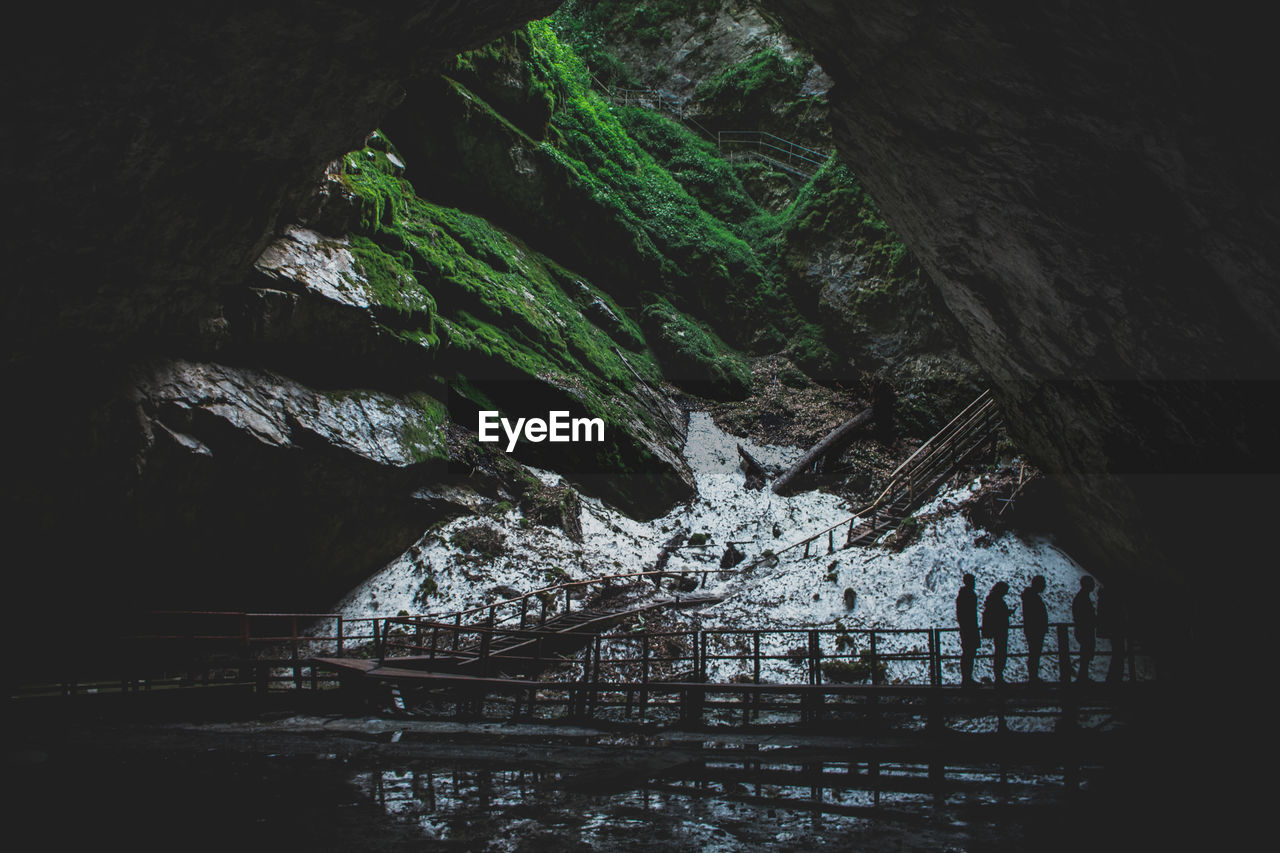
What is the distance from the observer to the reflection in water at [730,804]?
5582 mm

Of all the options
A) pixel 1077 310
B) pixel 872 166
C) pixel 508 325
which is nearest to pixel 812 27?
pixel 872 166

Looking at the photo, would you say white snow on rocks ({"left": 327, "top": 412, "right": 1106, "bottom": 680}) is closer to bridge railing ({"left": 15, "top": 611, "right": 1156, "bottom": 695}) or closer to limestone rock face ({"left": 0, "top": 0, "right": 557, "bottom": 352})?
bridge railing ({"left": 15, "top": 611, "right": 1156, "bottom": 695})

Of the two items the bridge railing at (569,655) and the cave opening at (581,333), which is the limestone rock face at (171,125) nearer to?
the cave opening at (581,333)

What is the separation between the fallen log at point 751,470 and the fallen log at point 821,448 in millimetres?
457

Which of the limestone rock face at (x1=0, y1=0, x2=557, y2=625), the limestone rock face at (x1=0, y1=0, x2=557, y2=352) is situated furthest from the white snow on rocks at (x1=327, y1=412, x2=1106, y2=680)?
the limestone rock face at (x1=0, y1=0, x2=557, y2=352)

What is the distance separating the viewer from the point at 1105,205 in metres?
6.96

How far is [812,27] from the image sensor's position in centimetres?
845

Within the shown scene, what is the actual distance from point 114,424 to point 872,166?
494 inches

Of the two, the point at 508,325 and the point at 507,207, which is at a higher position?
the point at 507,207

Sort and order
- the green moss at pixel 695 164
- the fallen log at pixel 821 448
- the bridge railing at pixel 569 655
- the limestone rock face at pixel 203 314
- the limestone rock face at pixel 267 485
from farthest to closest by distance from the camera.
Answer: the green moss at pixel 695 164
the fallen log at pixel 821 448
the limestone rock face at pixel 267 485
the bridge railing at pixel 569 655
the limestone rock face at pixel 203 314

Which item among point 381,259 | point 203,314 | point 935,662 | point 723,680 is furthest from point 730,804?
point 381,259

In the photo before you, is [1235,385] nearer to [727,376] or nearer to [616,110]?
[727,376]

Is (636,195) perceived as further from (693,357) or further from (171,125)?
(171,125)

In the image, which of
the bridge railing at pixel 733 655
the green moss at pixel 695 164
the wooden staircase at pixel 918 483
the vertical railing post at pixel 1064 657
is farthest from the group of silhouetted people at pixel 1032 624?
the green moss at pixel 695 164
